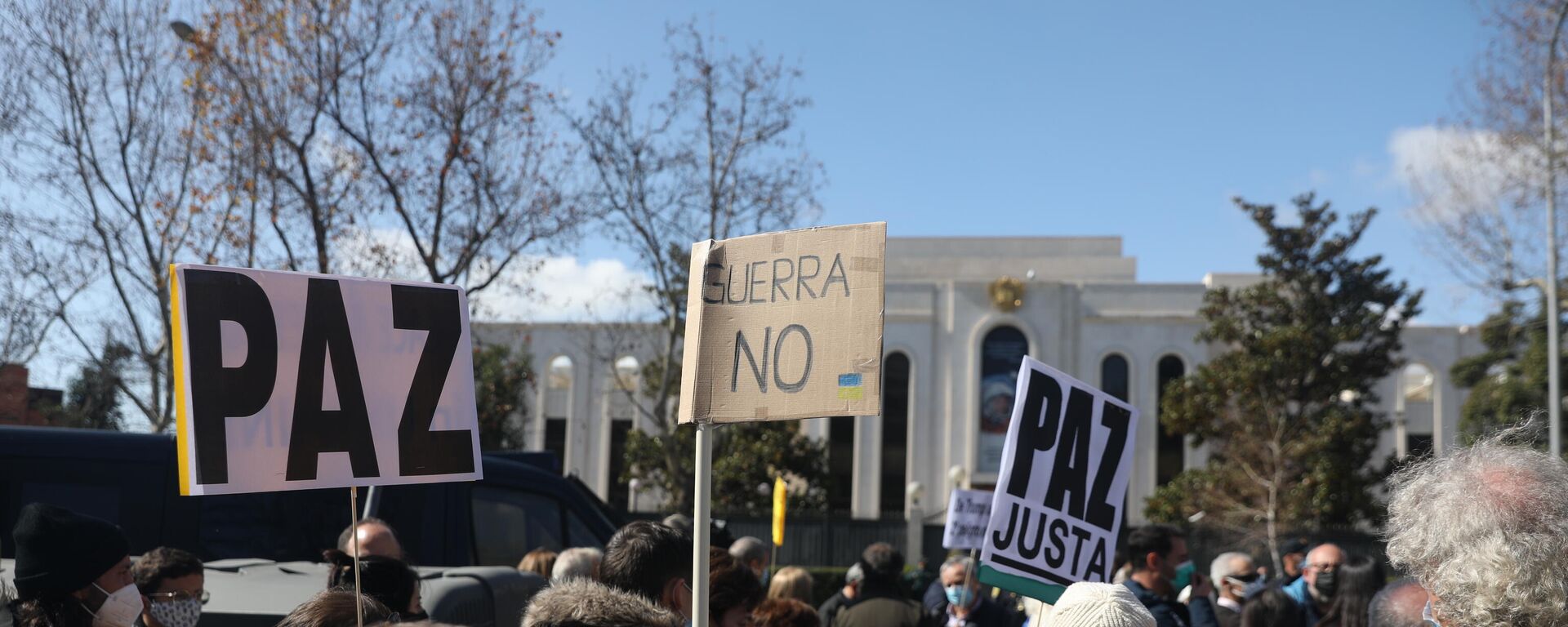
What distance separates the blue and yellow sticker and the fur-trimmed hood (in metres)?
1.28

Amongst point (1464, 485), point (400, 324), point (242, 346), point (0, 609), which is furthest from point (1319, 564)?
point (0, 609)

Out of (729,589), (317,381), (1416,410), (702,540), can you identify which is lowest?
(729,589)

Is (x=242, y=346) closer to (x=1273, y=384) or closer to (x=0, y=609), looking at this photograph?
(x=0, y=609)

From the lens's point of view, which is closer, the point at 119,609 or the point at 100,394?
the point at 119,609

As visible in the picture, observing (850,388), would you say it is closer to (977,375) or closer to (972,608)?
(972,608)

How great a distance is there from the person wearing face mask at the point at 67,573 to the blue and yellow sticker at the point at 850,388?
2174mm

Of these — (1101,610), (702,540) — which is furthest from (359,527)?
(1101,610)

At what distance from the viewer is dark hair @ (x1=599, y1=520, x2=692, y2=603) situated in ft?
12.6

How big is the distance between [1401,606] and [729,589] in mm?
2261

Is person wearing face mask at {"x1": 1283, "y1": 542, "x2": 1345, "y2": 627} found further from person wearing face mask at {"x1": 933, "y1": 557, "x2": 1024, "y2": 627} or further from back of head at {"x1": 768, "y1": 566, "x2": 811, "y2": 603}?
back of head at {"x1": 768, "y1": 566, "x2": 811, "y2": 603}

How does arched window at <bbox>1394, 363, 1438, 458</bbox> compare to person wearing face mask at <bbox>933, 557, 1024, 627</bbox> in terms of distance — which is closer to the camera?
person wearing face mask at <bbox>933, 557, 1024, 627</bbox>

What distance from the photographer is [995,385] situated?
153 ft

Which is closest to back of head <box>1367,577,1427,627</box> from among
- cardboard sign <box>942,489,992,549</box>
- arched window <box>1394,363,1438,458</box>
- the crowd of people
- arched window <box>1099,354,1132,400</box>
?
the crowd of people

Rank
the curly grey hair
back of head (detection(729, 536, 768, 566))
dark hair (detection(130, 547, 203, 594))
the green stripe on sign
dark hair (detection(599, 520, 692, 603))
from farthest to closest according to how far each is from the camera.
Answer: back of head (detection(729, 536, 768, 566)) → the green stripe on sign → dark hair (detection(130, 547, 203, 594)) → dark hair (detection(599, 520, 692, 603)) → the curly grey hair
